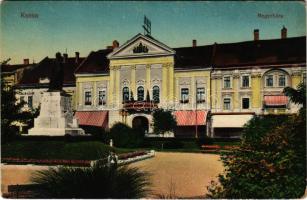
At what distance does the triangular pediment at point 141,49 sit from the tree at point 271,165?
3.64m

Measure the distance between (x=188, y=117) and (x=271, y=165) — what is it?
3649 millimetres

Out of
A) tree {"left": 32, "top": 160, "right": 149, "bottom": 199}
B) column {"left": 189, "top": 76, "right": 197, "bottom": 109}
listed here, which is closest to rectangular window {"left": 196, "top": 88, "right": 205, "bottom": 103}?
column {"left": 189, "top": 76, "right": 197, "bottom": 109}

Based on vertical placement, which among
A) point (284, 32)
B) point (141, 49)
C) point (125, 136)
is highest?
point (284, 32)

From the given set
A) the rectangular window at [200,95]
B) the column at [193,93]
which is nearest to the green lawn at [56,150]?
the column at [193,93]

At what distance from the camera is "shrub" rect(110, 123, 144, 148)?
10.2 m

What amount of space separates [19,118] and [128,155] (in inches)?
114

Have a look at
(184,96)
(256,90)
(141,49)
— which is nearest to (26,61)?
(141,49)

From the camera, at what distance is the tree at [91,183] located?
22.5 feet

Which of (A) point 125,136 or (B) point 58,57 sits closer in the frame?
(A) point 125,136

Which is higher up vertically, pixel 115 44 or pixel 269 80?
pixel 115 44

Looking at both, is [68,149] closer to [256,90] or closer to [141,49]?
[141,49]

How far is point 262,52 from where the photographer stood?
10.1 m

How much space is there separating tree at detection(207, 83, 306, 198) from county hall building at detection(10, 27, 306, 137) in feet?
8.09

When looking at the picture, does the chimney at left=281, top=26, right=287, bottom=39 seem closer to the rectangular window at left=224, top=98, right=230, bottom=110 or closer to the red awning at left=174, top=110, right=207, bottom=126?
the rectangular window at left=224, top=98, right=230, bottom=110
